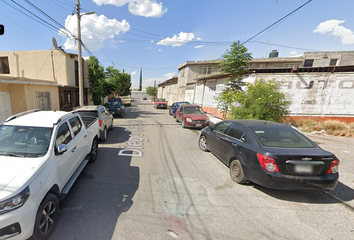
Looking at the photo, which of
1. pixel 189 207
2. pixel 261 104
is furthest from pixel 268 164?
pixel 261 104

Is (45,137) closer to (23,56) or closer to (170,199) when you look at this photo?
(170,199)

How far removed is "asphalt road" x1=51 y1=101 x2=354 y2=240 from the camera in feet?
7.78

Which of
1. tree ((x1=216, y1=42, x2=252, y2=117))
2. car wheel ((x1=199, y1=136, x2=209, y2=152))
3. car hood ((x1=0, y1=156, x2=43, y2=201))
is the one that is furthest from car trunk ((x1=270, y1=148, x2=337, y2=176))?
tree ((x1=216, y1=42, x2=252, y2=117))

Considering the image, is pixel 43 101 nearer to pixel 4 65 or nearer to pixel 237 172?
pixel 4 65

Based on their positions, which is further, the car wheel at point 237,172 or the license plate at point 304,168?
the car wheel at point 237,172

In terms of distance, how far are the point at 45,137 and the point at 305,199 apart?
5338 mm

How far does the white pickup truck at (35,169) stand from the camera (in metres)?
1.75

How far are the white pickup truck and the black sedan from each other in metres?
3.64

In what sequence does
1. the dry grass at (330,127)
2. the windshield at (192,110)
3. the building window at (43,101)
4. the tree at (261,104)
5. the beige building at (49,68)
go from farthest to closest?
the beige building at (49,68) → the building window at (43,101) → the windshield at (192,110) → the dry grass at (330,127) → the tree at (261,104)

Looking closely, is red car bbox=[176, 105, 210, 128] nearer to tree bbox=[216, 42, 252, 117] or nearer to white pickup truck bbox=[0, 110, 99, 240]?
tree bbox=[216, 42, 252, 117]

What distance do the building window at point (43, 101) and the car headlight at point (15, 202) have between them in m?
11.8

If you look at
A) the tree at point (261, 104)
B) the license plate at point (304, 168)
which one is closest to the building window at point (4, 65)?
the tree at point (261, 104)

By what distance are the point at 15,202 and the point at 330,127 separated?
13415mm

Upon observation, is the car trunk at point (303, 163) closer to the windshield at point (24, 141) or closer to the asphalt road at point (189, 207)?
the asphalt road at point (189, 207)
